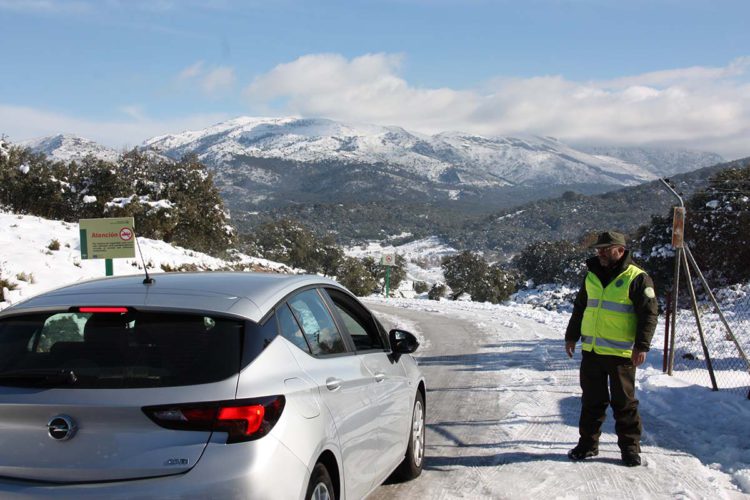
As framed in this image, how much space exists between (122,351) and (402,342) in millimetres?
2412

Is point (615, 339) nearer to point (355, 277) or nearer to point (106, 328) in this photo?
point (106, 328)

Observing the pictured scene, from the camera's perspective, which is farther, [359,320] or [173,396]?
[359,320]

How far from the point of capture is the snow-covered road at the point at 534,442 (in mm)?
5430

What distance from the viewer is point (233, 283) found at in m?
3.93

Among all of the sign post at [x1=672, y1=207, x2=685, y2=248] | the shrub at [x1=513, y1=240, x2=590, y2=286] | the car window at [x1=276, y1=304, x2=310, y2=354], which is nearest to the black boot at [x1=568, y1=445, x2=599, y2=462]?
the car window at [x1=276, y1=304, x2=310, y2=354]

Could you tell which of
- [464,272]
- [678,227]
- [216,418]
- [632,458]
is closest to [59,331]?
[216,418]

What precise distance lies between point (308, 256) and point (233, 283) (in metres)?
74.6

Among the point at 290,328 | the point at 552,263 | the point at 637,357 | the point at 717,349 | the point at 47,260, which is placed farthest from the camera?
the point at 552,263

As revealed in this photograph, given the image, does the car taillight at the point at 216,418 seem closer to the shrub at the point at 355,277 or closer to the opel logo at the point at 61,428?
the opel logo at the point at 61,428

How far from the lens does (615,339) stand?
6.05m

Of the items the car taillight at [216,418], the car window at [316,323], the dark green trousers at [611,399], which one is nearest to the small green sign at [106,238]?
the dark green trousers at [611,399]

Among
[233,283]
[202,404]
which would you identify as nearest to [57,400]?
[202,404]

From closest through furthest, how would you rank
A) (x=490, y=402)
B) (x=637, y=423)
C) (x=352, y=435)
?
(x=352, y=435)
(x=637, y=423)
(x=490, y=402)

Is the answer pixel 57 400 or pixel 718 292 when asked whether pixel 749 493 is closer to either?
pixel 57 400
